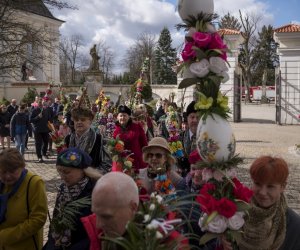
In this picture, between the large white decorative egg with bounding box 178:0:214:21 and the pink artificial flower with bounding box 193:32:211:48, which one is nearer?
the pink artificial flower with bounding box 193:32:211:48

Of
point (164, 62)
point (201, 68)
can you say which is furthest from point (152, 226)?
point (164, 62)

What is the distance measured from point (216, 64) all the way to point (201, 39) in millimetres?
182

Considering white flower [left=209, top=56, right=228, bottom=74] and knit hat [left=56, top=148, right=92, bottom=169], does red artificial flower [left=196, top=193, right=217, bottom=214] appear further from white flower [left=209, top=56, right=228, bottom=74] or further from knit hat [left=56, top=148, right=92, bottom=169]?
knit hat [left=56, top=148, right=92, bottom=169]

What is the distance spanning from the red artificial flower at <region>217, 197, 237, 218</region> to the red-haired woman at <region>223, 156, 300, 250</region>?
492 millimetres

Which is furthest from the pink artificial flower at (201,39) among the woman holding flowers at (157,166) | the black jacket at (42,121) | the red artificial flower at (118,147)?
the black jacket at (42,121)

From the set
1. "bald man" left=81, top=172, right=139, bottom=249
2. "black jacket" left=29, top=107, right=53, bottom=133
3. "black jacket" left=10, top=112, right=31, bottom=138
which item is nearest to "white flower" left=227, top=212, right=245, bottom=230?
"bald man" left=81, top=172, right=139, bottom=249

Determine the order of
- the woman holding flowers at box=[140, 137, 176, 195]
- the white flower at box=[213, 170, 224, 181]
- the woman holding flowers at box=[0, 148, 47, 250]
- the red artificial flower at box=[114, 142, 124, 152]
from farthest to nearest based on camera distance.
→ 1. the red artificial flower at box=[114, 142, 124, 152]
2. the woman holding flowers at box=[140, 137, 176, 195]
3. the woman holding flowers at box=[0, 148, 47, 250]
4. the white flower at box=[213, 170, 224, 181]

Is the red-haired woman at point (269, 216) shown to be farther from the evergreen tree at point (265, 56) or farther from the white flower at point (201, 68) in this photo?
the evergreen tree at point (265, 56)

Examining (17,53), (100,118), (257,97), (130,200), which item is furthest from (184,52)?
(257,97)

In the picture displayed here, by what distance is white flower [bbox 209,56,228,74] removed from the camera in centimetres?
272

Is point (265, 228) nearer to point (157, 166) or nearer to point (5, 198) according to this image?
point (157, 166)

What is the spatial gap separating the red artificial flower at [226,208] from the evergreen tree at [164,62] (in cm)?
5414

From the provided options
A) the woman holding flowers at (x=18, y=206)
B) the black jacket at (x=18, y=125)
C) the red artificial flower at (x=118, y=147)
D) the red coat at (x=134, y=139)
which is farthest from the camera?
the black jacket at (x=18, y=125)

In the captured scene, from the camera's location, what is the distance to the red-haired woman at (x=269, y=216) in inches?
112
